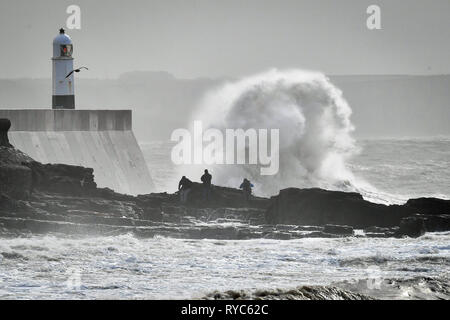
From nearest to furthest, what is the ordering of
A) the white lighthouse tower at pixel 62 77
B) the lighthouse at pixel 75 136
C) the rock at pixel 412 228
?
1. the rock at pixel 412 228
2. the lighthouse at pixel 75 136
3. the white lighthouse tower at pixel 62 77

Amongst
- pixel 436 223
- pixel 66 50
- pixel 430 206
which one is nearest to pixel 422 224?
pixel 436 223

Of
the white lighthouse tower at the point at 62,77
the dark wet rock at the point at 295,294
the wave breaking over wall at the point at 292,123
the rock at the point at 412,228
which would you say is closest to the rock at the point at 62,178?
the white lighthouse tower at the point at 62,77

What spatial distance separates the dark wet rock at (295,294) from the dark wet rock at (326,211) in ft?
21.9

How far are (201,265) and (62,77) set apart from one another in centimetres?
847

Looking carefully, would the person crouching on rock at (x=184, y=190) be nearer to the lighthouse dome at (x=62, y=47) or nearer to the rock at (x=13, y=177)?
the rock at (x=13, y=177)

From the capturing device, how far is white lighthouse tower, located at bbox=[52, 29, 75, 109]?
24.1 meters

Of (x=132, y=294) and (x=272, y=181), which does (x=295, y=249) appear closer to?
(x=132, y=294)

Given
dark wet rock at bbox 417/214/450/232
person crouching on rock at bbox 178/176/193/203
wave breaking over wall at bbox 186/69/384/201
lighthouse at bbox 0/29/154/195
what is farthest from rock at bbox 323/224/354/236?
wave breaking over wall at bbox 186/69/384/201

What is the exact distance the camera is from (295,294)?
523 inches

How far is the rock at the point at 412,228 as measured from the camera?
1972cm
